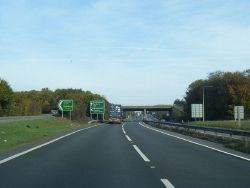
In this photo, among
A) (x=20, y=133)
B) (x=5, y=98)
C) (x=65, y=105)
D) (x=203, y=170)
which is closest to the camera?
(x=203, y=170)

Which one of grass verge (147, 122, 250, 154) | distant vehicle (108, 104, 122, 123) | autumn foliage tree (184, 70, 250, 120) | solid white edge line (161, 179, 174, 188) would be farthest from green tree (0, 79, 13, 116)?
solid white edge line (161, 179, 174, 188)

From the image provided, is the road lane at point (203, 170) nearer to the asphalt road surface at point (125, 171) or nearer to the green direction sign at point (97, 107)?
the asphalt road surface at point (125, 171)

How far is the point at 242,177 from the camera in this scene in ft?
44.6

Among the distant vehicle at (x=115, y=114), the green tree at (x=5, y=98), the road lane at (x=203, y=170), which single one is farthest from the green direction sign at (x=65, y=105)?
the road lane at (x=203, y=170)

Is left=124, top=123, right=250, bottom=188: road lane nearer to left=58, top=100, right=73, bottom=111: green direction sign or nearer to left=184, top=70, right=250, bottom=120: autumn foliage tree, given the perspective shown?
left=58, top=100, right=73, bottom=111: green direction sign

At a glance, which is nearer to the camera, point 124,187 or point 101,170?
point 124,187

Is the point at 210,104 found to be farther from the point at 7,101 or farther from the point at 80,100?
the point at 7,101

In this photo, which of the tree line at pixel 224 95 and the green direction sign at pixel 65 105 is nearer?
the green direction sign at pixel 65 105

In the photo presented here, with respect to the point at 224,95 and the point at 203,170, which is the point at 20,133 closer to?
the point at 203,170

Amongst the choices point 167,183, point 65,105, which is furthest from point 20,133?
point 65,105

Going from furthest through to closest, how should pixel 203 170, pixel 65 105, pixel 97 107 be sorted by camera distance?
pixel 97 107 → pixel 65 105 → pixel 203 170

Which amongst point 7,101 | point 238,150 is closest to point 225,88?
point 7,101

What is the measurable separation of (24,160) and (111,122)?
88.1 metres

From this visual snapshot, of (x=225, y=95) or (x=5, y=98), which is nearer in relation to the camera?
(x=5, y=98)
